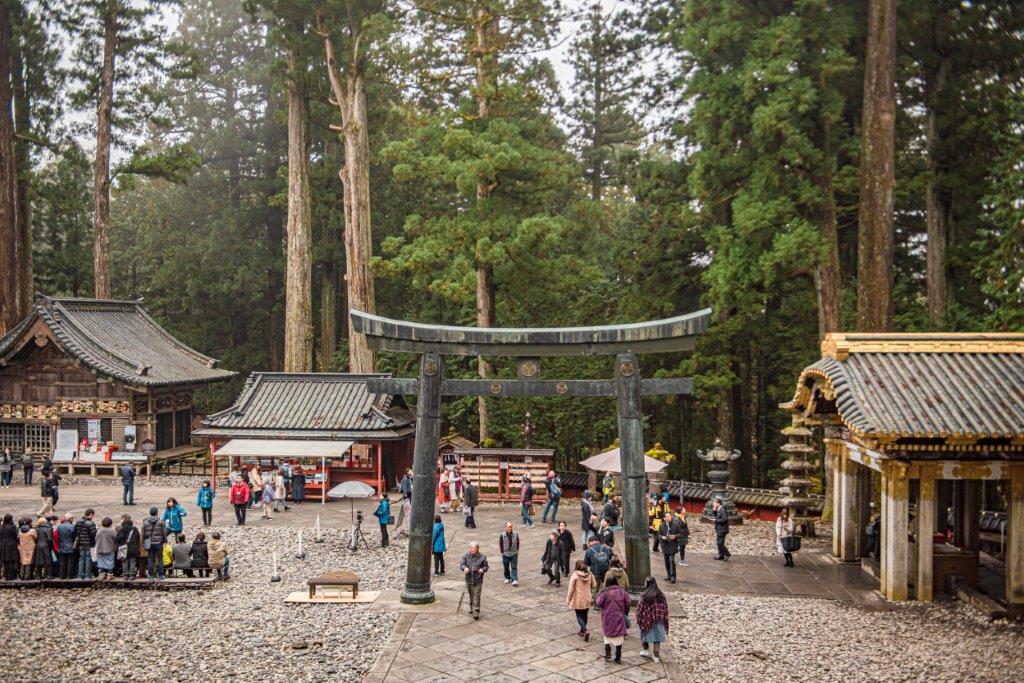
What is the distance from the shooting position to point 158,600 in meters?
15.1

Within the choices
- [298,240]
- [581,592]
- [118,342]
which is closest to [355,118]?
[298,240]

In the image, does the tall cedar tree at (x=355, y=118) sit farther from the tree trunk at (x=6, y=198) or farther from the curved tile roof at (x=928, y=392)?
the curved tile roof at (x=928, y=392)

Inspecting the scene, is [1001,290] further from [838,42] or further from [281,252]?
[281,252]

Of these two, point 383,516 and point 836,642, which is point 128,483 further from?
point 836,642

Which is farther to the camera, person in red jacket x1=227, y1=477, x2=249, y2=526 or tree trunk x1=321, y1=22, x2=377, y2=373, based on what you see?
tree trunk x1=321, y1=22, x2=377, y2=373

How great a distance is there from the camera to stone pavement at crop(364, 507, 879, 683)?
1132 cm

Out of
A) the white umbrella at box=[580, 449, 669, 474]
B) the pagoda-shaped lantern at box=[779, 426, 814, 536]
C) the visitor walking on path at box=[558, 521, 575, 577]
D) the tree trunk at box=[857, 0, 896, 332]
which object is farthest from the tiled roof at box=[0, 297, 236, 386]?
the tree trunk at box=[857, 0, 896, 332]

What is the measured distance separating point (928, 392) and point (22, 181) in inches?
1378

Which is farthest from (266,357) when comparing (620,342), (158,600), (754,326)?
(620,342)

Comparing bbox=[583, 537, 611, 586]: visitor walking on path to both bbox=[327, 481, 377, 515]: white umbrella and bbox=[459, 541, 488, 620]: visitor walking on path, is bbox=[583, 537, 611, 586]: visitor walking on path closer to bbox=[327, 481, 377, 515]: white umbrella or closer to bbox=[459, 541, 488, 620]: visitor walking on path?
bbox=[459, 541, 488, 620]: visitor walking on path

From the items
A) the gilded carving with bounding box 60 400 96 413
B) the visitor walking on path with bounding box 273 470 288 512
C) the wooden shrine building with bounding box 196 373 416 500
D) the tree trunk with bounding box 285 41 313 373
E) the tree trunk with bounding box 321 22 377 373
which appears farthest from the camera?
the tree trunk with bounding box 285 41 313 373

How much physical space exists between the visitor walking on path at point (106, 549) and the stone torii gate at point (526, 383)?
6.04 m

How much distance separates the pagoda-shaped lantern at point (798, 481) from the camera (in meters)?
20.6

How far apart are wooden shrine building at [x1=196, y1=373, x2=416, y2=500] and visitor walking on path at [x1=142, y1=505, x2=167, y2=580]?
737cm
